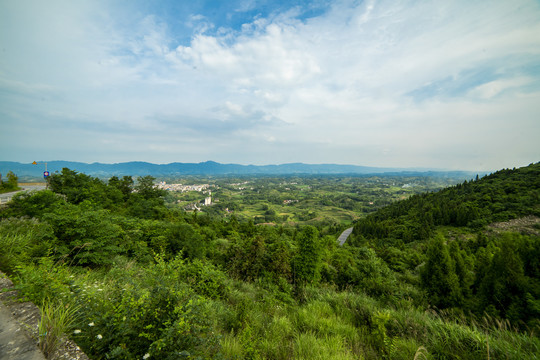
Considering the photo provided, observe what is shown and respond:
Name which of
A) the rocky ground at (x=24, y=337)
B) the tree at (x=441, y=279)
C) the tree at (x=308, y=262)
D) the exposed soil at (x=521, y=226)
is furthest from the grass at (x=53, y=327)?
the exposed soil at (x=521, y=226)

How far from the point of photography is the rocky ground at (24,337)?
1968 millimetres

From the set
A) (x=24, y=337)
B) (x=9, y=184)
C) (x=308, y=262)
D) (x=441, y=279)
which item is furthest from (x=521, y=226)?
(x=9, y=184)

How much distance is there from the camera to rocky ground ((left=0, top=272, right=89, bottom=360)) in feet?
6.46

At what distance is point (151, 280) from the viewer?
4.01 metres

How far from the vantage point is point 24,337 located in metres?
2.13

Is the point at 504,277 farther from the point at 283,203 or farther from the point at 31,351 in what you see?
the point at 283,203

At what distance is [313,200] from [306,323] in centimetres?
14424

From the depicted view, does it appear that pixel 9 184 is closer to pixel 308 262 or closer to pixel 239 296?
pixel 239 296

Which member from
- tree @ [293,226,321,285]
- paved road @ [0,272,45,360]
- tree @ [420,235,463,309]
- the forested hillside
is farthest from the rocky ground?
tree @ [420,235,463,309]

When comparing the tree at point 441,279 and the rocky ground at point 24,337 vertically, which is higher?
the rocky ground at point 24,337

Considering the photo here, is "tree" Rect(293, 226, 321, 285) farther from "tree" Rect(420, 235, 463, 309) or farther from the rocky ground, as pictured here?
the rocky ground

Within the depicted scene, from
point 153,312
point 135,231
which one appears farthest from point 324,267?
point 153,312

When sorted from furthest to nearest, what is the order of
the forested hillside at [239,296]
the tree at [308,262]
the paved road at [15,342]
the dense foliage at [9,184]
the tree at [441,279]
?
the dense foliage at [9,184] → the tree at [308,262] → the tree at [441,279] → the forested hillside at [239,296] → the paved road at [15,342]

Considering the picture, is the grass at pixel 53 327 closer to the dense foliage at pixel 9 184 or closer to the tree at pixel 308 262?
the tree at pixel 308 262
